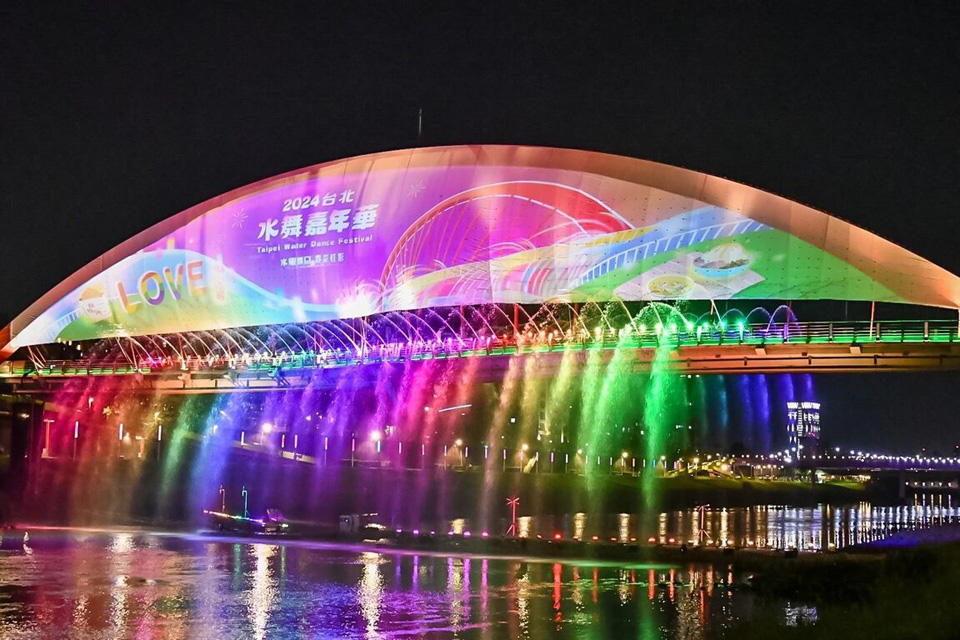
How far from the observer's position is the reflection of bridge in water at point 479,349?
4256cm

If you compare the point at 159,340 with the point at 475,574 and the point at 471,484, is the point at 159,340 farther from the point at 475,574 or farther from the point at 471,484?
the point at 475,574

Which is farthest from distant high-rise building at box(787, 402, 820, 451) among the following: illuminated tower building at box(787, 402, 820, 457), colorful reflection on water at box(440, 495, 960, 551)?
colorful reflection on water at box(440, 495, 960, 551)

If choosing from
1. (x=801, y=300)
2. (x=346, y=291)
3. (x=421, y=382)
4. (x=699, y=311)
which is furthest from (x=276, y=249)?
(x=801, y=300)

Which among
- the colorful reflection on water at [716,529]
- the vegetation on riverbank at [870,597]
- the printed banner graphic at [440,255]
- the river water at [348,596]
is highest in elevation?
the printed banner graphic at [440,255]

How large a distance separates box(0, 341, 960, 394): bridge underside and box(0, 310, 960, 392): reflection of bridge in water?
0.22 feet

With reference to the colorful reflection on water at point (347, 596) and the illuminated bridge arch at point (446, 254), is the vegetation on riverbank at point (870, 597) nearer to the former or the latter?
the colorful reflection on water at point (347, 596)

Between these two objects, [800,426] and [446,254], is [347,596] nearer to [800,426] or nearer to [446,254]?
[446,254]

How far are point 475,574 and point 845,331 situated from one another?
19.5 meters

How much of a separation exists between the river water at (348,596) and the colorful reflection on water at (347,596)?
0.14 feet

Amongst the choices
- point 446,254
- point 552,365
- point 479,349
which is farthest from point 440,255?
point 552,365

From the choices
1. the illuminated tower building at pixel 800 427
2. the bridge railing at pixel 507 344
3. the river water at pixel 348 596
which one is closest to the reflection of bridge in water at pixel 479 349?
the bridge railing at pixel 507 344

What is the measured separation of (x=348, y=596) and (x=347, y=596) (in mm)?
25

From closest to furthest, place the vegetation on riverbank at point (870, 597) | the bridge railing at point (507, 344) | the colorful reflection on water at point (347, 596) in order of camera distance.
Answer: the vegetation on riverbank at point (870, 597)
the colorful reflection on water at point (347, 596)
the bridge railing at point (507, 344)

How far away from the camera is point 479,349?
54.3 metres
